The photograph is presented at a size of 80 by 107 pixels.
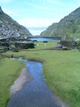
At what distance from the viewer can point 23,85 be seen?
127ft

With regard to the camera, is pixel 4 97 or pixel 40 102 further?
pixel 4 97

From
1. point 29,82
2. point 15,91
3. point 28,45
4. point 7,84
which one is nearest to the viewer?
point 15,91

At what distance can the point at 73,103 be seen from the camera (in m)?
28.5

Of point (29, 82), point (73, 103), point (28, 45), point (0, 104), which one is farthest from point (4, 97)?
point (28, 45)

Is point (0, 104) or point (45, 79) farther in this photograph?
point (45, 79)

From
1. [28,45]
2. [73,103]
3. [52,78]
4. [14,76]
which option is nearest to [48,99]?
[73,103]

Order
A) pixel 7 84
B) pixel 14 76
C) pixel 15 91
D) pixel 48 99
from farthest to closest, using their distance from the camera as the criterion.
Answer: pixel 14 76, pixel 7 84, pixel 15 91, pixel 48 99

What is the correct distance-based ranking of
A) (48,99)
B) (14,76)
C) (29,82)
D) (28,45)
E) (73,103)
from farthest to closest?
(28,45) → (14,76) → (29,82) → (48,99) → (73,103)

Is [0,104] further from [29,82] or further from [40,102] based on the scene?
[29,82]

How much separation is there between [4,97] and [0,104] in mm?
2658

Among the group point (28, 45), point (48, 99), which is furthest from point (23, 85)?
point (28, 45)

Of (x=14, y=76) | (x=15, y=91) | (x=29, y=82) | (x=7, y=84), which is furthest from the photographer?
(x=14, y=76)

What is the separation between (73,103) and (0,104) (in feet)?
43.5

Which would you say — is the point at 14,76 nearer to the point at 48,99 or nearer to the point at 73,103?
the point at 48,99
